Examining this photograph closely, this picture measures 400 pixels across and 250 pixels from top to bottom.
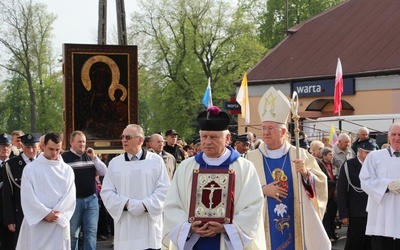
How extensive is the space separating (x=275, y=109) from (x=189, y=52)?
43757 mm

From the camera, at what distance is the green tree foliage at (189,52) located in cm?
5141

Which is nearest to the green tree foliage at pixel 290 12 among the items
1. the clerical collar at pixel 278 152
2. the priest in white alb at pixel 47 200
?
the priest in white alb at pixel 47 200

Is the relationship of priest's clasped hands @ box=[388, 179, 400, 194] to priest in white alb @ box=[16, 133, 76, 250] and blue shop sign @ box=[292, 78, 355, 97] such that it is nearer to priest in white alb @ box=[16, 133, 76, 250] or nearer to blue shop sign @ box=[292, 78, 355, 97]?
priest in white alb @ box=[16, 133, 76, 250]

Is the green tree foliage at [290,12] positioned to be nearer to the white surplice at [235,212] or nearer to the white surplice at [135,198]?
the white surplice at [135,198]

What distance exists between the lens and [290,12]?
51.6 metres

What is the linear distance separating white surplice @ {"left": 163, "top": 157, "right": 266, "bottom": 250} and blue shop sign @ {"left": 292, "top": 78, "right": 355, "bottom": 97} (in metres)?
30.0

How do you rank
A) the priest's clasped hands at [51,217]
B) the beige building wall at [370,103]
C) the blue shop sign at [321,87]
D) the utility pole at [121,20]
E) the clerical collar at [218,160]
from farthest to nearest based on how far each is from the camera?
the blue shop sign at [321,87] < the beige building wall at [370,103] < the utility pole at [121,20] < the priest's clasped hands at [51,217] < the clerical collar at [218,160]

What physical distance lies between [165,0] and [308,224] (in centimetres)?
4559

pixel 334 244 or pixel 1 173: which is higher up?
pixel 1 173

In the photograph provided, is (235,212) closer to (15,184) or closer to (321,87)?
(15,184)

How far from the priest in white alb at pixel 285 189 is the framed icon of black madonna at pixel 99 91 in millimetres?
6262

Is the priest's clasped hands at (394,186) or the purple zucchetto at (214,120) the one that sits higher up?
the purple zucchetto at (214,120)

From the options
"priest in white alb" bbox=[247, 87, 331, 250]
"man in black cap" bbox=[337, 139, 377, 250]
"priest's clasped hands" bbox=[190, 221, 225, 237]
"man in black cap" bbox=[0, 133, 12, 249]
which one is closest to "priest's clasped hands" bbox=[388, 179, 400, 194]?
"priest in white alb" bbox=[247, 87, 331, 250]

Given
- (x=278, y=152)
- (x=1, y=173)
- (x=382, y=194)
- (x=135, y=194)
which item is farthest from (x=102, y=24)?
(x=278, y=152)
